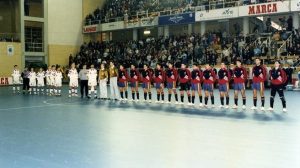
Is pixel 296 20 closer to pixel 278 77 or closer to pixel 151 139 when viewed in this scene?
pixel 278 77

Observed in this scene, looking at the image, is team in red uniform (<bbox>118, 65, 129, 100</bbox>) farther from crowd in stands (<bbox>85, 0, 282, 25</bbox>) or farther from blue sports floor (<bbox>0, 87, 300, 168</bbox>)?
crowd in stands (<bbox>85, 0, 282, 25</bbox>)

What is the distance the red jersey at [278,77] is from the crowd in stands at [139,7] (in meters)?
16.7

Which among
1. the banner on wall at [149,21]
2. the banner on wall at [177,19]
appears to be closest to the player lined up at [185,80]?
the banner on wall at [177,19]

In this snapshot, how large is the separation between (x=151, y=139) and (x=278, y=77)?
7.03 metres

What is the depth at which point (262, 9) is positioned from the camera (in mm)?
29562

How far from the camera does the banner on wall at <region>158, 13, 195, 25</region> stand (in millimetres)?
34656

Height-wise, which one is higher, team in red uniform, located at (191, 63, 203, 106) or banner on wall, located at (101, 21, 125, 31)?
banner on wall, located at (101, 21, 125, 31)

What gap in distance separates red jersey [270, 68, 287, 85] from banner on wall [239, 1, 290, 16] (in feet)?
50.0

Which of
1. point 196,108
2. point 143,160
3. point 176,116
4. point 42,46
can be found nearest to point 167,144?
point 143,160

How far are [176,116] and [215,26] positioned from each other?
2730 centimetres

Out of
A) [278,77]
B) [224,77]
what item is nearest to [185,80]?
[224,77]

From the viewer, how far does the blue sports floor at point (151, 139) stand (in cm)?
729

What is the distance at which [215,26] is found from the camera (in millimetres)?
39656

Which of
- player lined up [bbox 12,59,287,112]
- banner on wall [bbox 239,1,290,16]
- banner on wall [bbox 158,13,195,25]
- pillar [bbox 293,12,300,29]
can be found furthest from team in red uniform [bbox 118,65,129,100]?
banner on wall [bbox 158,13,195,25]
